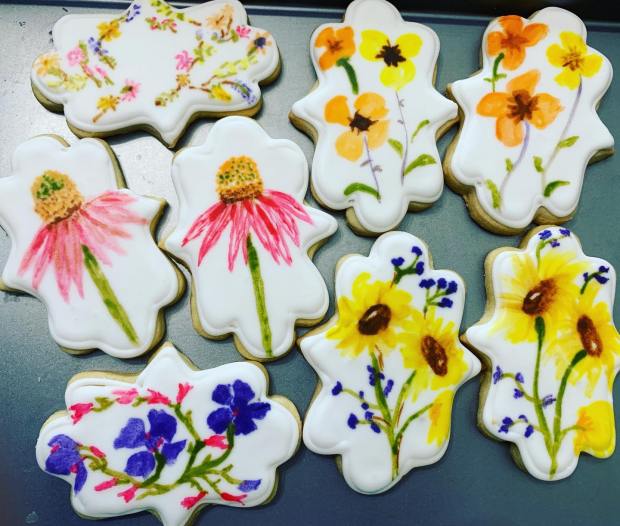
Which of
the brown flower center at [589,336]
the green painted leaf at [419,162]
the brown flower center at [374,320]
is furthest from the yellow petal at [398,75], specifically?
the brown flower center at [589,336]

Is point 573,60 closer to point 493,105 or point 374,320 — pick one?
point 493,105

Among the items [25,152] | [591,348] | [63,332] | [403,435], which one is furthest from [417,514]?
[25,152]

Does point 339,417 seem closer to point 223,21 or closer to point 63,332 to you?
point 63,332

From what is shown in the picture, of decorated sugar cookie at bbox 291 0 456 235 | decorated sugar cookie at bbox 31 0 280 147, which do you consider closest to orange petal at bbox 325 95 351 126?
decorated sugar cookie at bbox 291 0 456 235

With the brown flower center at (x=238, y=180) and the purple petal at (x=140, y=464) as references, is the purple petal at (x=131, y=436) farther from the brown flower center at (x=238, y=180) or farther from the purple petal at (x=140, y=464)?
the brown flower center at (x=238, y=180)

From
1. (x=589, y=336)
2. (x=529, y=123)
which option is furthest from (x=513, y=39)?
(x=589, y=336)
